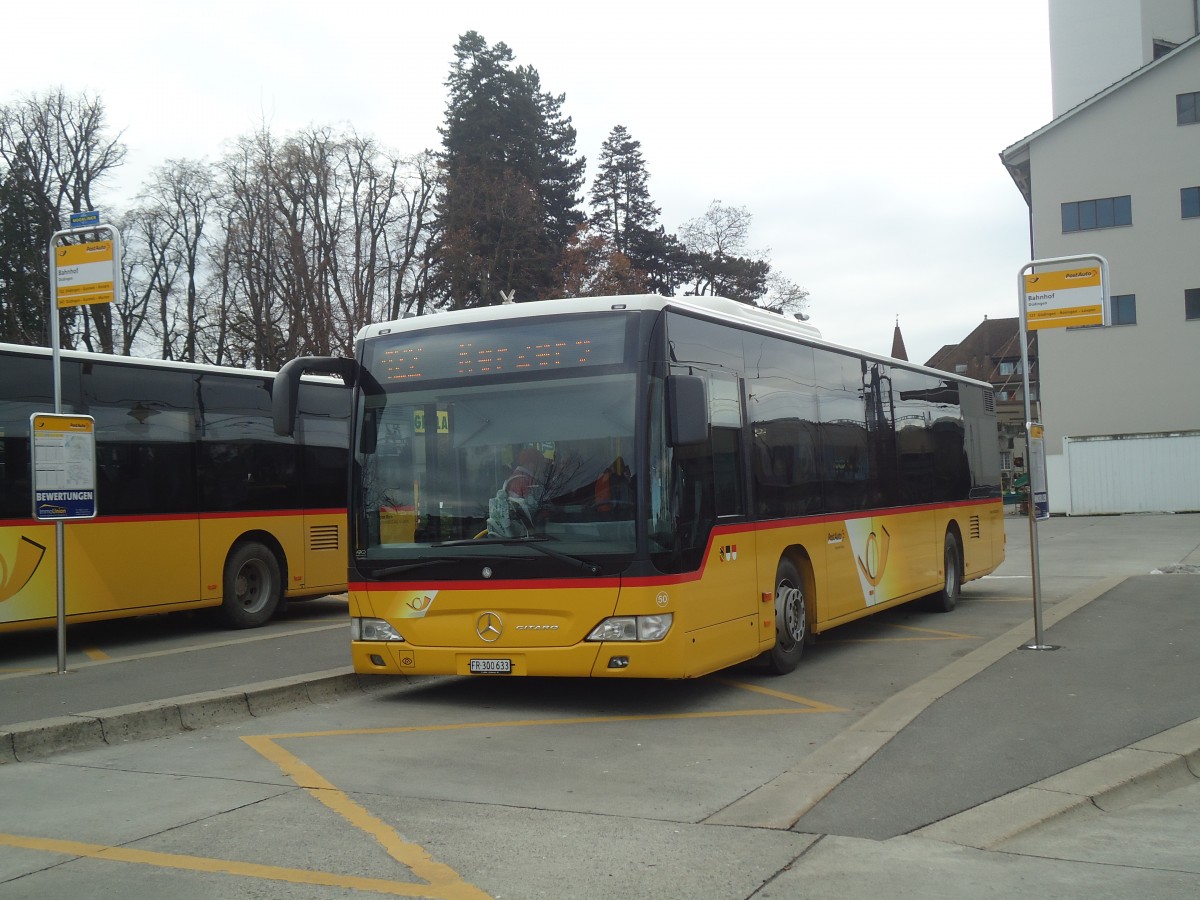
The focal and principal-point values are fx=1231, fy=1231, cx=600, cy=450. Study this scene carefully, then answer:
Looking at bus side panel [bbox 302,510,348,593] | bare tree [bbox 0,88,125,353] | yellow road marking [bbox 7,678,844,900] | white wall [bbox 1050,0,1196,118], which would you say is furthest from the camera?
white wall [bbox 1050,0,1196,118]

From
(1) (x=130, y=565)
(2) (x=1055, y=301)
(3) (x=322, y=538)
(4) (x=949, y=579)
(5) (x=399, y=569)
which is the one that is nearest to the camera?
(5) (x=399, y=569)

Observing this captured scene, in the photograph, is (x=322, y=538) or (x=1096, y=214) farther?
(x=1096, y=214)

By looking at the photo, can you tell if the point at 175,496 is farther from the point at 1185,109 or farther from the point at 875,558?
the point at 1185,109

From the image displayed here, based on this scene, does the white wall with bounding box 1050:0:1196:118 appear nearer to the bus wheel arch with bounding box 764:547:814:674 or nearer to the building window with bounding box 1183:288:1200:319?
the building window with bounding box 1183:288:1200:319

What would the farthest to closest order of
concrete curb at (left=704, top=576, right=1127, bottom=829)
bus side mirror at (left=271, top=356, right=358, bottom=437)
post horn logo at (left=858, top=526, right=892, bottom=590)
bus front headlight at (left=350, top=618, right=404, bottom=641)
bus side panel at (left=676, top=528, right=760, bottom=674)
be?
post horn logo at (left=858, top=526, right=892, bottom=590) → bus front headlight at (left=350, top=618, right=404, bottom=641) → bus side mirror at (left=271, top=356, right=358, bottom=437) → bus side panel at (left=676, top=528, right=760, bottom=674) → concrete curb at (left=704, top=576, right=1127, bottom=829)

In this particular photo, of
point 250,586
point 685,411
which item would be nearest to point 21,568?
point 250,586

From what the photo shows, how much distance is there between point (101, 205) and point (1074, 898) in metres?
40.1

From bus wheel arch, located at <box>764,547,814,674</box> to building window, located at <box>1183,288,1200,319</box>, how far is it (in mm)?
37254

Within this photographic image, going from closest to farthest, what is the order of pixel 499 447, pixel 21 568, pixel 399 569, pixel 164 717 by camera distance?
1. pixel 164 717
2. pixel 499 447
3. pixel 399 569
4. pixel 21 568

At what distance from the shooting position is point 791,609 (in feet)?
34.9

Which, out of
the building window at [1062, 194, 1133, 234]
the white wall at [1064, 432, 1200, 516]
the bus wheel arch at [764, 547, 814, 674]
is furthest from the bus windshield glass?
the building window at [1062, 194, 1133, 234]

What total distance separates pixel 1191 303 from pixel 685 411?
1580 inches

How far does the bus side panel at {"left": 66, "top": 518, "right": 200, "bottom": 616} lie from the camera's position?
12.9 m

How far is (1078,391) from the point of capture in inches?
1740
